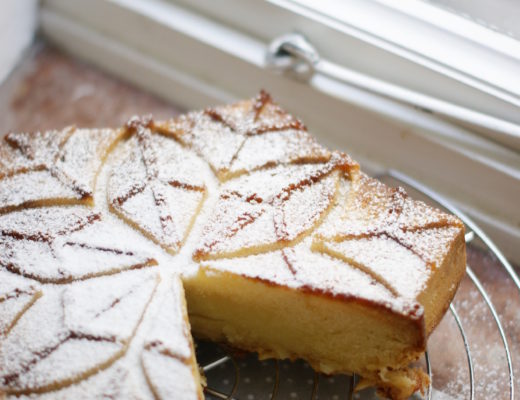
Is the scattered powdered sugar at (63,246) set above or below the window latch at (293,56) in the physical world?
below

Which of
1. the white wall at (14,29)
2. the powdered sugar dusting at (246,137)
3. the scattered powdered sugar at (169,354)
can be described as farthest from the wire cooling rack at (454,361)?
the white wall at (14,29)

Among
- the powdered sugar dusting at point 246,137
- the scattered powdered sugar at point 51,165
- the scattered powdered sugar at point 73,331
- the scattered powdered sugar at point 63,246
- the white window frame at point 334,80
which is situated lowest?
the scattered powdered sugar at point 73,331

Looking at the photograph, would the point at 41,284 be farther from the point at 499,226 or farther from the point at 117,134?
the point at 499,226

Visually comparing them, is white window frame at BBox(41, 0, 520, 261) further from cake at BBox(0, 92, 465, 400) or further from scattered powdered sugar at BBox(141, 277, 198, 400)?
scattered powdered sugar at BBox(141, 277, 198, 400)

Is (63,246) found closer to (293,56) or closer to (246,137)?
(246,137)

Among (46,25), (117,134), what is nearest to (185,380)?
(117,134)

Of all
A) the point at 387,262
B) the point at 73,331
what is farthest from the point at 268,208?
the point at 73,331

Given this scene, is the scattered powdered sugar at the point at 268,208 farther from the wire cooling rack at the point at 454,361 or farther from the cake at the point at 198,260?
the wire cooling rack at the point at 454,361

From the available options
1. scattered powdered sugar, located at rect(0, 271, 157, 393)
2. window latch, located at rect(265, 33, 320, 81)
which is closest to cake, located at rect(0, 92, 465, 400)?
scattered powdered sugar, located at rect(0, 271, 157, 393)
